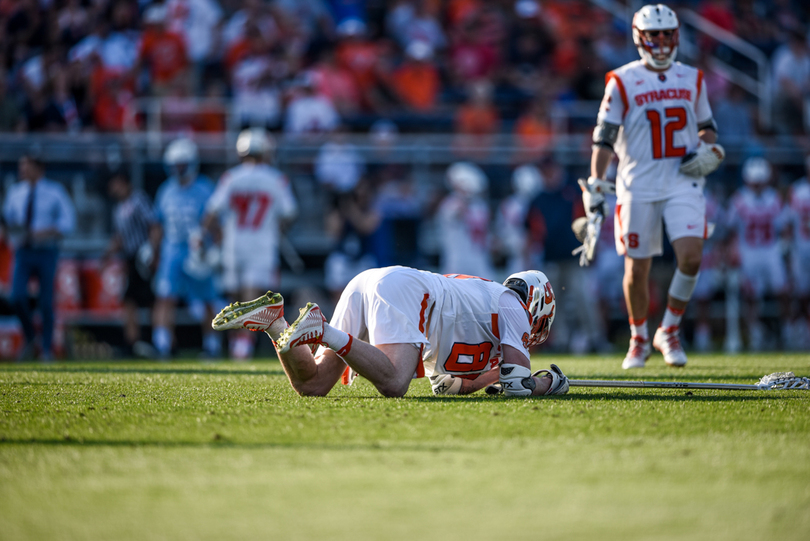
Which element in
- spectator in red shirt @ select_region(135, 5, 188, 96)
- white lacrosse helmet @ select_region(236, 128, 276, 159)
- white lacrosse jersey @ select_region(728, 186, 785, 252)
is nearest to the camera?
white lacrosse helmet @ select_region(236, 128, 276, 159)

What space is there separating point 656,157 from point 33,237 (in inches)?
297

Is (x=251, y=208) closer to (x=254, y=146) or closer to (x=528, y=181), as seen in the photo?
(x=254, y=146)

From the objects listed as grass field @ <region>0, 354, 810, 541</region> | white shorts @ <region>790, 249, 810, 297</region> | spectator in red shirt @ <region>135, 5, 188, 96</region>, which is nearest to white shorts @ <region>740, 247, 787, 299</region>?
white shorts @ <region>790, 249, 810, 297</region>

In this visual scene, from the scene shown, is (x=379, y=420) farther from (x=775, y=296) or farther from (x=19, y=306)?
(x=775, y=296)

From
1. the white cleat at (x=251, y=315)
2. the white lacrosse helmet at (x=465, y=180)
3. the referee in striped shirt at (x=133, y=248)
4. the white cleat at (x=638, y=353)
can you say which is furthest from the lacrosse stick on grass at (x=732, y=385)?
the referee in striped shirt at (x=133, y=248)

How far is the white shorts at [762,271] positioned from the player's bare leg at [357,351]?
10118 mm

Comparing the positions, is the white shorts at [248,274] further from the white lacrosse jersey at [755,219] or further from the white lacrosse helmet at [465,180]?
the white lacrosse jersey at [755,219]

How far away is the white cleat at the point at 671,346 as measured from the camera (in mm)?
7426

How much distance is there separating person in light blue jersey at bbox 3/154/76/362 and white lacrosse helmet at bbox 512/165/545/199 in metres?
6.09

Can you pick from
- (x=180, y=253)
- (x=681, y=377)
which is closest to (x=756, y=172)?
(x=681, y=377)

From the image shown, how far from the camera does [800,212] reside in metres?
14.1

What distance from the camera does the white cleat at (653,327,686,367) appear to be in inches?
292

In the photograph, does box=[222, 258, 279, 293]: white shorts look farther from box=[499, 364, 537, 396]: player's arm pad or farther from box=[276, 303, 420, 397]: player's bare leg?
box=[499, 364, 537, 396]: player's arm pad

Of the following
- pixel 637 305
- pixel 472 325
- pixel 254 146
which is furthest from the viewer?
pixel 254 146
